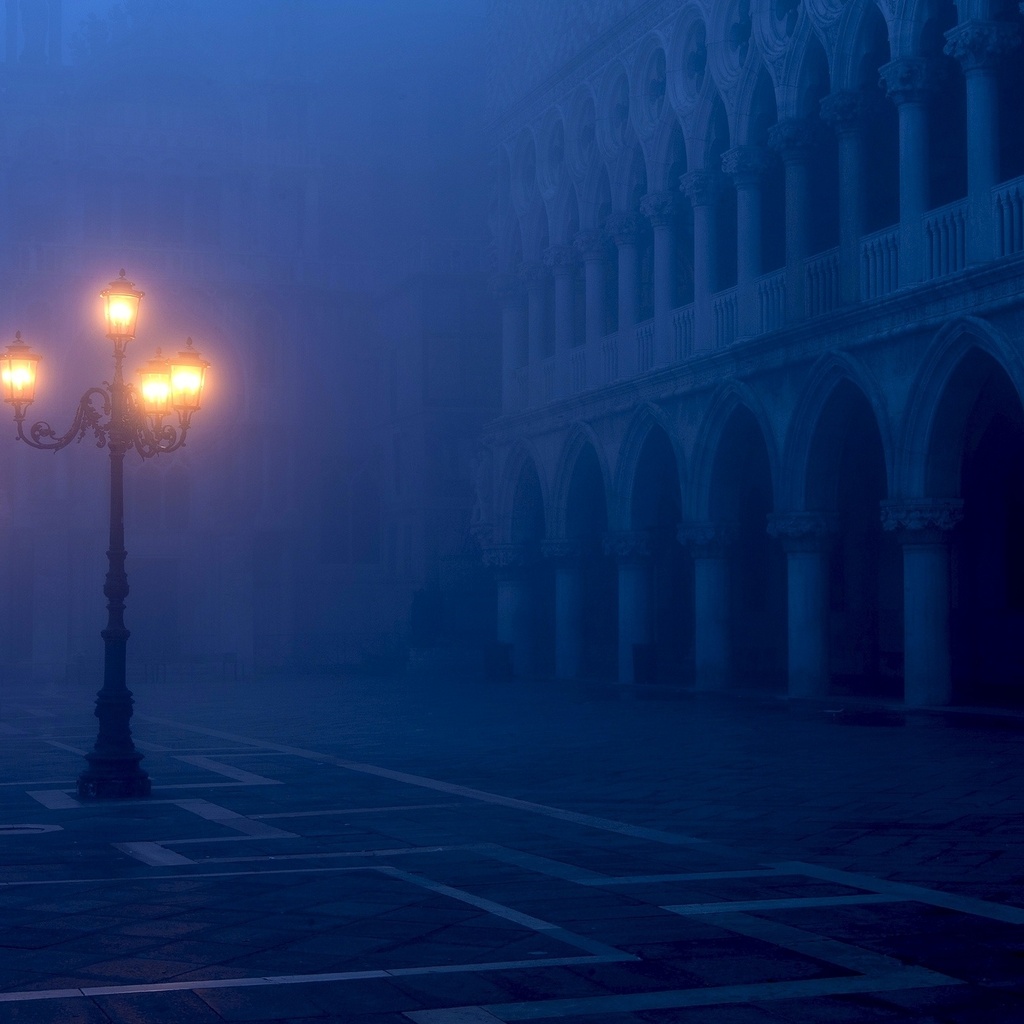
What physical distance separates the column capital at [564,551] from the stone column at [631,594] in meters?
2.52

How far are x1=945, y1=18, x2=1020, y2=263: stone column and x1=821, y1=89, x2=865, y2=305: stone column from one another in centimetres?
253

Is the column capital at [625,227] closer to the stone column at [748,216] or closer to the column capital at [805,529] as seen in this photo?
the stone column at [748,216]

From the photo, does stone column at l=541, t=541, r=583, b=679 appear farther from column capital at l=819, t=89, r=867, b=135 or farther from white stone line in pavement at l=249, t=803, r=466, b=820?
white stone line in pavement at l=249, t=803, r=466, b=820

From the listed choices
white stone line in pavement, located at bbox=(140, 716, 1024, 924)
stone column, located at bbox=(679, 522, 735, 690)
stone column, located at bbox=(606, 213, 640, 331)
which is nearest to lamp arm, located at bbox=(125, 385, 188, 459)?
white stone line in pavement, located at bbox=(140, 716, 1024, 924)

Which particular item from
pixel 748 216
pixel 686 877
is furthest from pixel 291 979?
pixel 748 216

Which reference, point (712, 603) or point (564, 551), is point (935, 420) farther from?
point (564, 551)

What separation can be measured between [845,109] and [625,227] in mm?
8106

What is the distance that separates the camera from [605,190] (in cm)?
3145

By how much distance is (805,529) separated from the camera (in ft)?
77.8

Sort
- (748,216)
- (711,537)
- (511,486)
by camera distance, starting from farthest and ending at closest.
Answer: (511,486) < (711,537) < (748,216)

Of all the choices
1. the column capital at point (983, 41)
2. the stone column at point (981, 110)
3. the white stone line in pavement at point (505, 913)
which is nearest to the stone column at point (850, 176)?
the stone column at point (981, 110)

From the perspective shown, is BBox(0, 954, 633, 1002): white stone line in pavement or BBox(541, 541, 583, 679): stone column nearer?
BBox(0, 954, 633, 1002): white stone line in pavement

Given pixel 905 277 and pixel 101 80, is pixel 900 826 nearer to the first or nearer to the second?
pixel 905 277

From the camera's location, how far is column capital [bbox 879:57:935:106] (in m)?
20.9
